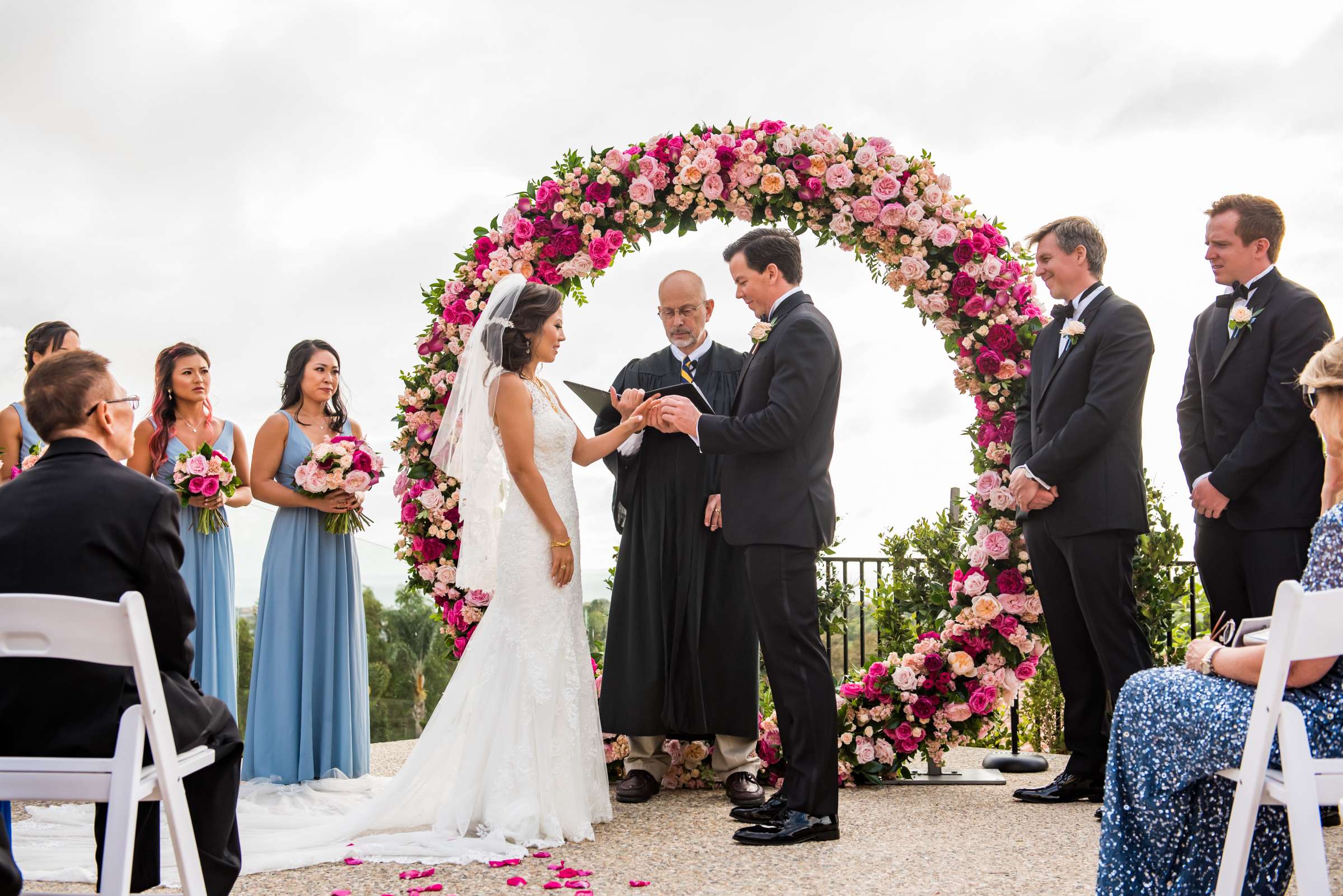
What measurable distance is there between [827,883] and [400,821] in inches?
73.3

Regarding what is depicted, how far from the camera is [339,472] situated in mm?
5539

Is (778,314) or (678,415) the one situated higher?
(778,314)

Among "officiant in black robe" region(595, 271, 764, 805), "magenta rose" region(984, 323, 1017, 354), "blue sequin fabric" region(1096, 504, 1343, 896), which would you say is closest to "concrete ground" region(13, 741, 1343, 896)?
"officiant in black robe" region(595, 271, 764, 805)

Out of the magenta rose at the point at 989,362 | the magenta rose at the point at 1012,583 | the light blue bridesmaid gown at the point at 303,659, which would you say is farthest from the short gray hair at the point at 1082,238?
the light blue bridesmaid gown at the point at 303,659

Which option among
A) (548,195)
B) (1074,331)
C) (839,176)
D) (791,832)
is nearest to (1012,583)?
(1074,331)

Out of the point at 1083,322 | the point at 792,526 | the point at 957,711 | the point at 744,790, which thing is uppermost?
the point at 1083,322

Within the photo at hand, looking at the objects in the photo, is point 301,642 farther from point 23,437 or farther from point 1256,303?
point 1256,303

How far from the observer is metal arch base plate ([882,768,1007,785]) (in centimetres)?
598

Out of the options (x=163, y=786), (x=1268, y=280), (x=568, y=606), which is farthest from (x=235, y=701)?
(x=1268, y=280)

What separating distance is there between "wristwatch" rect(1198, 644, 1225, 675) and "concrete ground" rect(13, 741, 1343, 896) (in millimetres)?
1170

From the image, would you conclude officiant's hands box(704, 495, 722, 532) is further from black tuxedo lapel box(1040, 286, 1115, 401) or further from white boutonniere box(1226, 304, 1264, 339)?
white boutonniere box(1226, 304, 1264, 339)

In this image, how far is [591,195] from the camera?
6.20 m

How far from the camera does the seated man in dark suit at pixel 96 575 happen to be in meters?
2.98

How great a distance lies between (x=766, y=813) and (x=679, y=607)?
47.4 inches
